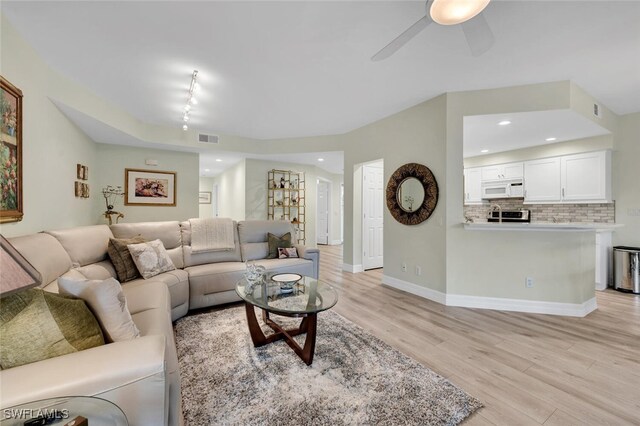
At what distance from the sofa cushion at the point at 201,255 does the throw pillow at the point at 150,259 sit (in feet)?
1.09

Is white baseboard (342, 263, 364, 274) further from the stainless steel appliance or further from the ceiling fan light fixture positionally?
the ceiling fan light fixture

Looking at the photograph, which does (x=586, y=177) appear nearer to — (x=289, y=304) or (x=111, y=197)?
(x=289, y=304)

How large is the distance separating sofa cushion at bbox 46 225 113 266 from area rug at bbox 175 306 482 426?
1.15 m

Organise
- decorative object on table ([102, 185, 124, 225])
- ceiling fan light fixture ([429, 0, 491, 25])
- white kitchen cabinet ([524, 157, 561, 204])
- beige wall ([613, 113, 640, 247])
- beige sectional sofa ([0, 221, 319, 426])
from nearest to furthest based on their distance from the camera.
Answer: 1. beige sectional sofa ([0, 221, 319, 426])
2. ceiling fan light fixture ([429, 0, 491, 25])
3. beige wall ([613, 113, 640, 247])
4. decorative object on table ([102, 185, 124, 225])
5. white kitchen cabinet ([524, 157, 561, 204])

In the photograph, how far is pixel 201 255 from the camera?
3375 millimetres

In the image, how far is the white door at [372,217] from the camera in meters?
4.94

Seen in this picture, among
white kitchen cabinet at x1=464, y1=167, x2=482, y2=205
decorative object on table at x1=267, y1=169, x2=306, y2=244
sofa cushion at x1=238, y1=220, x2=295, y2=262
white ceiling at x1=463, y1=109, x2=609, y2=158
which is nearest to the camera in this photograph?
white ceiling at x1=463, y1=109, x2=609, y2=158

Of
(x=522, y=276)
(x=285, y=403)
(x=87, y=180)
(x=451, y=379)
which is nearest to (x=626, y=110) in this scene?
(x=522, y=276)

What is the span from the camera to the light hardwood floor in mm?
1559

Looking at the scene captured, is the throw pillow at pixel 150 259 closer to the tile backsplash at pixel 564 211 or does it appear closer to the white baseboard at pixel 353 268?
the white baseboard at pixel 353 268

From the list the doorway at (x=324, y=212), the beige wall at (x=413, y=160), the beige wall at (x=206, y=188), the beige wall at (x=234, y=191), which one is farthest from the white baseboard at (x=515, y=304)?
the beige wall at (x=206, y=188)

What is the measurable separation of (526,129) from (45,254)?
538 centimetres

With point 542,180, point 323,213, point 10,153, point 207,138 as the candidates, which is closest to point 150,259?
point 10,153

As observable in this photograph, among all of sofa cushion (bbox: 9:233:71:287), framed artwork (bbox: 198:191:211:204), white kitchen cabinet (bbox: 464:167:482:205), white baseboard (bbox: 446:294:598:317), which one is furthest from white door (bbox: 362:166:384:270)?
framed artwork (bbox: 198:191:211:204)
